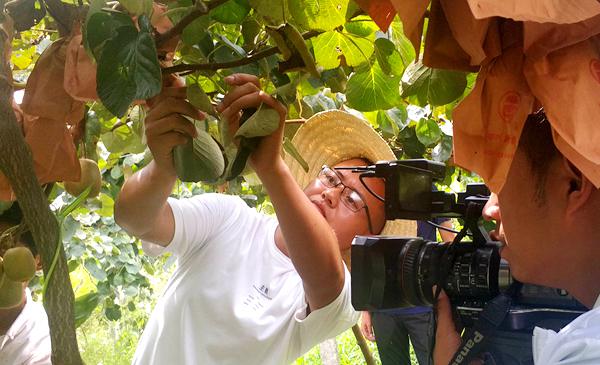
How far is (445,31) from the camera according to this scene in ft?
2.11

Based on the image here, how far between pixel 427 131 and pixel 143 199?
745 mm

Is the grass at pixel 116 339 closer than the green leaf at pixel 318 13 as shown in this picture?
No

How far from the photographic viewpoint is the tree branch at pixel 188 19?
64cm

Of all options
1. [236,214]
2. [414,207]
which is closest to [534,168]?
[414,207]

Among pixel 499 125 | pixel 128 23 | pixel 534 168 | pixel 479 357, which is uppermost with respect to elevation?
pixel 128 23

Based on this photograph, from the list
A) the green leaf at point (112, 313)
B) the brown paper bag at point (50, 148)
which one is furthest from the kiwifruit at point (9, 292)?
the green leaf at point (112, 313)

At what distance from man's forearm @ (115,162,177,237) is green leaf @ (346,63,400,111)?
0.33 m

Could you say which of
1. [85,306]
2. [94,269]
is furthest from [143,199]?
[94,269]

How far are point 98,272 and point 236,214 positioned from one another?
9.37 ft

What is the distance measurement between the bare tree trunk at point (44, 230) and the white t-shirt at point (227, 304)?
0.88m

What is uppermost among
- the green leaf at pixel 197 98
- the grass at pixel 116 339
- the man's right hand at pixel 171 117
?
the green leaf at pixel 197 98

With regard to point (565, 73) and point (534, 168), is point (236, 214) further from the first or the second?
point (565, 73)

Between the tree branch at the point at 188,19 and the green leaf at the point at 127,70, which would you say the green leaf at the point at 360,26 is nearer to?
the tree branch at the point at 188,19

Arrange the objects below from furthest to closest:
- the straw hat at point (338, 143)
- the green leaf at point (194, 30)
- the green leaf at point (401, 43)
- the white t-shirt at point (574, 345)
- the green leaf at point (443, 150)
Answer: the green leaf at point (443, 150)
the straw hat at point (338, 143)
the green leaf at point (401, 43)
the green leaf at point (194, 30)
the white t-shirt at point (574, 345)
